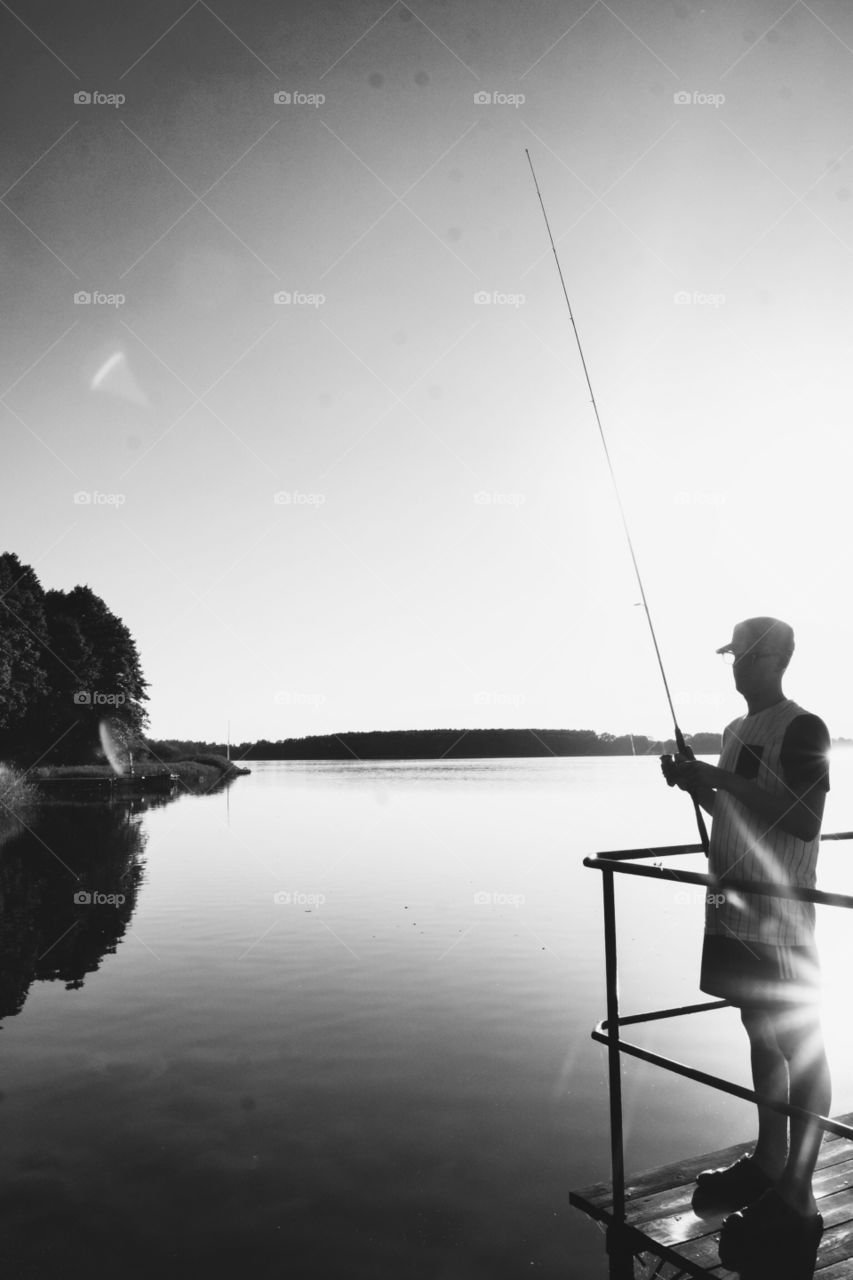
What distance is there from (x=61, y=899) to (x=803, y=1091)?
1538 centimetres

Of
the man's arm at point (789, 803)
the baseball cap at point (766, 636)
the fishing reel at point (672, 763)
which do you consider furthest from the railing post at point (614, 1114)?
the baseball cap at point (766, 636)

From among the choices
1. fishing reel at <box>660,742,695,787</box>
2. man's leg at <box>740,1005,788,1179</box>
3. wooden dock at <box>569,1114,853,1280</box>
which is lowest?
wooden dock at <box>569,1114,853,1280</box>

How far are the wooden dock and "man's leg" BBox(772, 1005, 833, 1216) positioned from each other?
31 cm

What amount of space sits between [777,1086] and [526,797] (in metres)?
45.9

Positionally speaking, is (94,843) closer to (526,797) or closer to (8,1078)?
(8,1078)


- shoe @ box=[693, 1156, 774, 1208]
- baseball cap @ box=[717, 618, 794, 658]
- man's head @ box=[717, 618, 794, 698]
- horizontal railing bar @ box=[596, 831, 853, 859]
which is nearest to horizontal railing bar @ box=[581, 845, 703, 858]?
horizontal railing bar @ box=[596, 831, 853, 859]

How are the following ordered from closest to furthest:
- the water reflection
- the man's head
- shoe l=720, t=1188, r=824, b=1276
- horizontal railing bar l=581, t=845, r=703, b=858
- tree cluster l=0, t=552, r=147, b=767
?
shoe l=720, t=1188, r=824, b=1276 < the man's head < horizontal railing bar l=581, t=845, r=703, b=858 < the water reflection < tree cluster l=0, t=552, r=147, b=767

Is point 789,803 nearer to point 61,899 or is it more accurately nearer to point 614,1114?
point 614,1114

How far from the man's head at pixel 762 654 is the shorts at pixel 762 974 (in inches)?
45.8

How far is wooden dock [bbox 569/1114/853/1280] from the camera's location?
3834 millimetres

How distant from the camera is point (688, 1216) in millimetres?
4242

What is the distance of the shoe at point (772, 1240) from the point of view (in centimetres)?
372

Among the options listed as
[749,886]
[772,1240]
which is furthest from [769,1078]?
[749,886]

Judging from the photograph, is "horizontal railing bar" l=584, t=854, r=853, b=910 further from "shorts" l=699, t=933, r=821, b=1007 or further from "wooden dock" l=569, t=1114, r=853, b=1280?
"wooden dock" l=569, t=1114, r=853, b=1280
